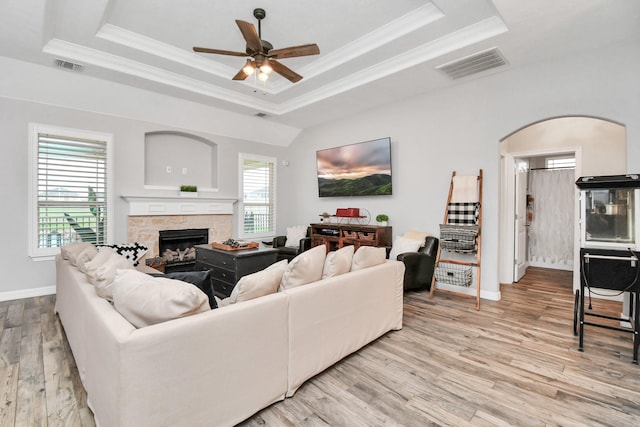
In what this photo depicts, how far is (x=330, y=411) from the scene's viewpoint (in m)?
1.88

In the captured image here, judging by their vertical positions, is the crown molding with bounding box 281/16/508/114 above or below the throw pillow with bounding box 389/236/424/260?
above

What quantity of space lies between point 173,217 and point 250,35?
150 inches

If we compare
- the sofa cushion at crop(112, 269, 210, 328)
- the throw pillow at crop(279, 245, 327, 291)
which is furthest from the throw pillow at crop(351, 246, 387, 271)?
the sofa cushion at crop(112, 269, 210, 328)

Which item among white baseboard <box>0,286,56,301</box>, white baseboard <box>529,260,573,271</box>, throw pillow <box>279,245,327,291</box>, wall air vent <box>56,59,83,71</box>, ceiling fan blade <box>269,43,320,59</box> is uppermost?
wall air vent <box>56,59,83,71</box>

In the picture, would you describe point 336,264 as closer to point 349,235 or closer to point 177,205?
point 349,235

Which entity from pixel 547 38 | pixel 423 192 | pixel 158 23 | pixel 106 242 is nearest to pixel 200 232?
pixel 106 242

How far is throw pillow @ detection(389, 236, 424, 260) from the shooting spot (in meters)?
4.48

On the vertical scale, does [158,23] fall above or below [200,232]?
above

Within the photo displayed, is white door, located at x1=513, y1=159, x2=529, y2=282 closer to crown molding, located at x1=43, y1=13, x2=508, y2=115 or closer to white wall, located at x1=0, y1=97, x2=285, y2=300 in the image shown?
crown molding, located at x1=43, y1=13, x2=508, y2=115

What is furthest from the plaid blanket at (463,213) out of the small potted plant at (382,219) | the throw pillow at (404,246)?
the small potted plant at (382,219)

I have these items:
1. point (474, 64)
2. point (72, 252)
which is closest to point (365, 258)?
point (72, 252)

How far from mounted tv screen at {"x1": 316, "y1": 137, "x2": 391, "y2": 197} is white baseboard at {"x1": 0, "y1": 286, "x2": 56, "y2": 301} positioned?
4643mm

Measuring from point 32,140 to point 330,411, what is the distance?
5.12 m

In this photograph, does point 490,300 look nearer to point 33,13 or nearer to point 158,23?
point 158,23
